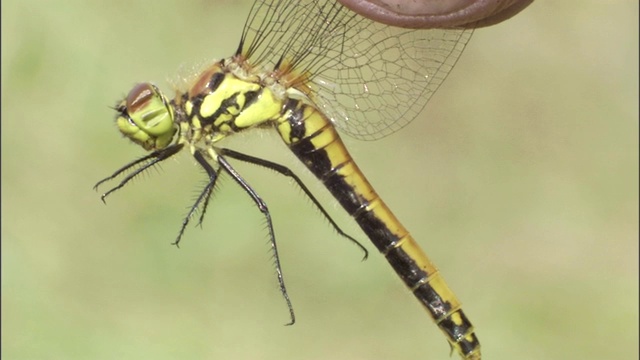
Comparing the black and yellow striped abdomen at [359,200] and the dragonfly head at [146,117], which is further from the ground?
the dragonfly head at [146,117]

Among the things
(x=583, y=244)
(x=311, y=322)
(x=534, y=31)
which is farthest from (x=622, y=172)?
(x=311, y=322)

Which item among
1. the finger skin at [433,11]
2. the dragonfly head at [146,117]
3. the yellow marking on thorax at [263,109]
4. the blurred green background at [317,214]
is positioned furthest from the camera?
the blurred green background at [317,214]

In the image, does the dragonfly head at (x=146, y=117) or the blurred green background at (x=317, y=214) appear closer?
the dragonfly head at (x=146, y=117)

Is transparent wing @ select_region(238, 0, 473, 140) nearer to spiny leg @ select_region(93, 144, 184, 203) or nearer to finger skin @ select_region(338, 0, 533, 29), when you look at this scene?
spiny leg @ select_region(93, 144, 184, 203)

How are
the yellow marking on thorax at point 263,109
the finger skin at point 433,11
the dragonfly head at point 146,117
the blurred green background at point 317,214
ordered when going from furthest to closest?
the blurred green background at point 317,214
the yellow marking on thorax at point 263,109
the dragonfly head at point 146,117
the finger skin at point 433,11

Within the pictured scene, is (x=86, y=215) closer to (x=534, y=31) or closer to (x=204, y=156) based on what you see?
(x=204, y=156)

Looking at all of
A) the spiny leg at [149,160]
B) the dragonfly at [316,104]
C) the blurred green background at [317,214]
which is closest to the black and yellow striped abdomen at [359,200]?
the dragonfly at [316,104]

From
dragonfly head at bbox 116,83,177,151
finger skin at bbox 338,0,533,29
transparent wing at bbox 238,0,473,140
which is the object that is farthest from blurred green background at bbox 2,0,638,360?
finger skin at bbox 338,0,533,29

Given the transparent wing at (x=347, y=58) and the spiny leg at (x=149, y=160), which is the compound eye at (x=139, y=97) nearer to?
the spiny leg at (x=149, y=160)
